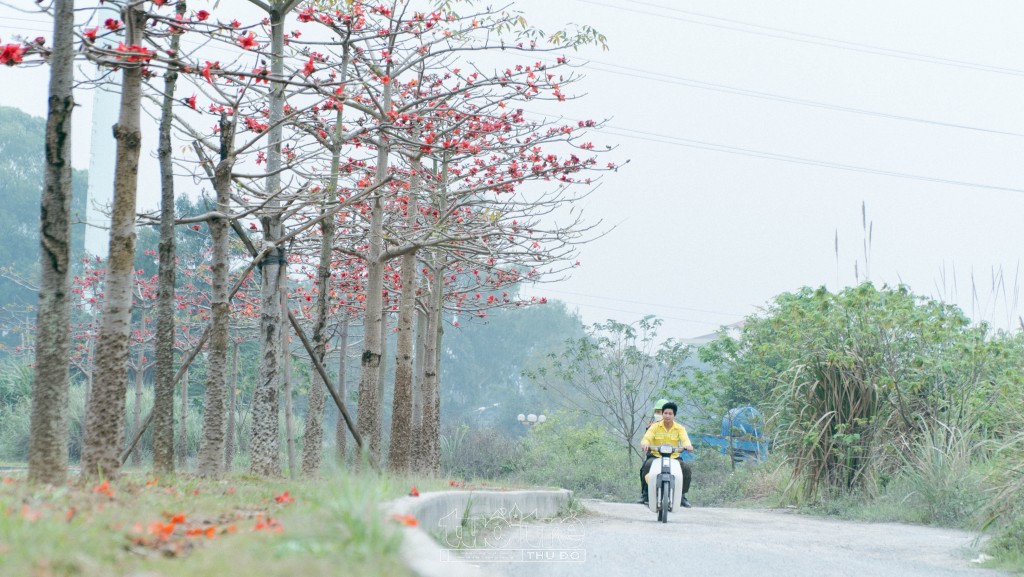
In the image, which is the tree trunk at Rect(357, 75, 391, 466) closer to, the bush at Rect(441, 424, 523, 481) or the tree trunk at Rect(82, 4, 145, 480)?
the tree trunk at Rect(82, 4, 145, 480)

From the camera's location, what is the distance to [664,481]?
42.5 feet

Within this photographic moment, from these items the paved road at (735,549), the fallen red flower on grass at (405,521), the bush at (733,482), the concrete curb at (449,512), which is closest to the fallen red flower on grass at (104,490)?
the concrete curb at (449,512)

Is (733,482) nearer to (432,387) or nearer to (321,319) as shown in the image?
(432,387)

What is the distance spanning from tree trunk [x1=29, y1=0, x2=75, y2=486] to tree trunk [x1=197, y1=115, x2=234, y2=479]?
360 cm

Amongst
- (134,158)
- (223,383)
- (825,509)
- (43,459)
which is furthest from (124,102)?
(825,509)

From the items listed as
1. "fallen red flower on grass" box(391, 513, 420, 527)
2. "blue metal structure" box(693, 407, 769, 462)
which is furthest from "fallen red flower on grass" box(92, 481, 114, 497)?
"blue metal structure" box(693, 407, 769, 462)

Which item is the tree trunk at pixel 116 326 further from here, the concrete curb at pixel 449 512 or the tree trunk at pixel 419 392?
the tree trunk at pixel 419 392

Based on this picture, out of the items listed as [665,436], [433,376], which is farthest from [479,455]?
[665,436]

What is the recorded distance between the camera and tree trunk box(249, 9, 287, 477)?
11.7 m

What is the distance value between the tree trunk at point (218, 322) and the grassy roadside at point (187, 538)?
4779 mm

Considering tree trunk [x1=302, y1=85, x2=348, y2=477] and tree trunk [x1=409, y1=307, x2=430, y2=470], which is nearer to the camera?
tree trunk [x1=302, y1=85, x2=348, y2=477]

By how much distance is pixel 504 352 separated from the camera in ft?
226

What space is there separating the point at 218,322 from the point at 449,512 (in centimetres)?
351

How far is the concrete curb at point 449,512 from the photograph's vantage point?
12.2 feet
